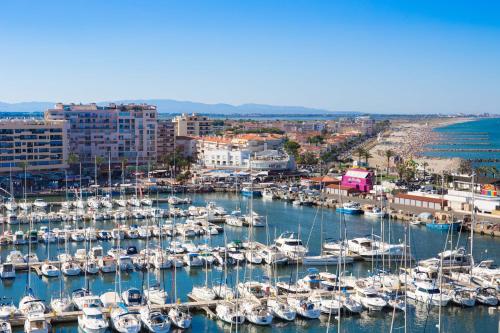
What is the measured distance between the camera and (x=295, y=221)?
35.7 meters

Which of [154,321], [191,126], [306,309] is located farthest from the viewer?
[191,126]

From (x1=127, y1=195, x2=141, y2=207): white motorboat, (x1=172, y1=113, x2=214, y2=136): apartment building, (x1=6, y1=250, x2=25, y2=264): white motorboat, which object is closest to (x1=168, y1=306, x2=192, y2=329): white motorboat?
(x1=6, y1=250, x2=25, y2=264): white motorboat

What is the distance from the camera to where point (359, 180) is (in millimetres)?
44281

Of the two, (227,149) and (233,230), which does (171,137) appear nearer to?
(227,149)

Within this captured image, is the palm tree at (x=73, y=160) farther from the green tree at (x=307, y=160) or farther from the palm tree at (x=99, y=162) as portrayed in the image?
the green tree at (x=307, y=160)

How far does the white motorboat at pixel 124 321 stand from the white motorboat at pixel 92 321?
233mm

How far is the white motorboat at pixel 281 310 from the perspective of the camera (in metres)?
18.4

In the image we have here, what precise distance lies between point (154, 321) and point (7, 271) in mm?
7963

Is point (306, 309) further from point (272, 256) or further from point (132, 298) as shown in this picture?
point (272, 256)

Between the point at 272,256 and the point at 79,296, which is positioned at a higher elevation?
the point at 272,256

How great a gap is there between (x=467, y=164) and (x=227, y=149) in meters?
20.4

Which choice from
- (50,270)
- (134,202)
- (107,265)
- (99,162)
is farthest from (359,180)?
(50,270)

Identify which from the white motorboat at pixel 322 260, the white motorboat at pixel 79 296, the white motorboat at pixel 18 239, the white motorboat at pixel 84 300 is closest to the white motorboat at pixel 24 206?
the white motorboat at pixel 18 239

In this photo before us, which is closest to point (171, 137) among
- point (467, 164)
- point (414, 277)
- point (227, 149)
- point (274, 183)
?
point (227, 149)
